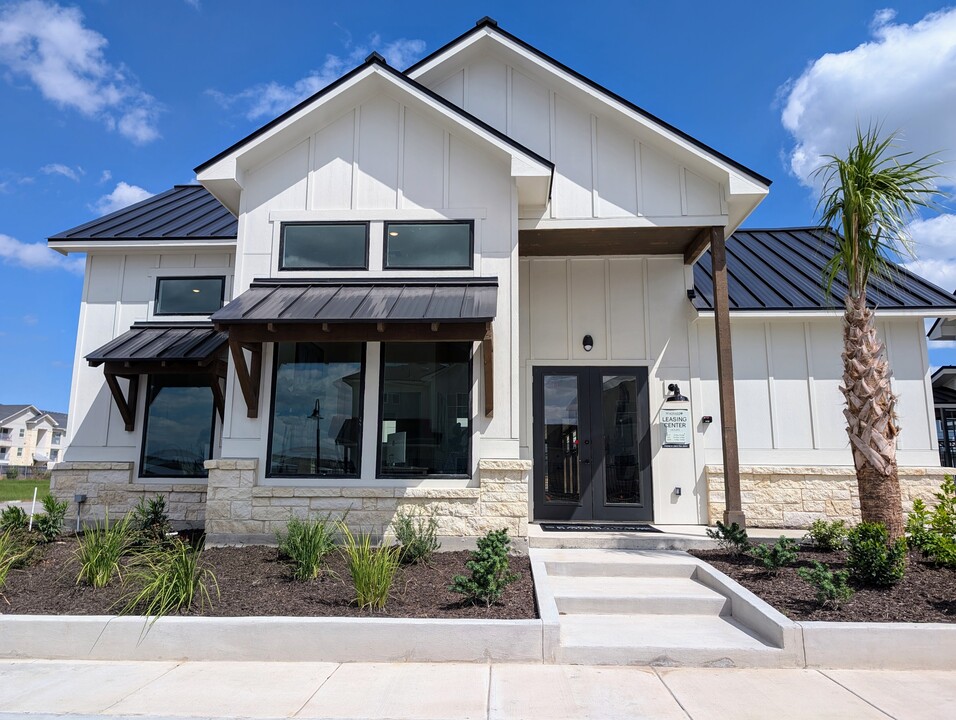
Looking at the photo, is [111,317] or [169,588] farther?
[111,317]

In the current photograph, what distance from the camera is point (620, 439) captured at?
32.1ft

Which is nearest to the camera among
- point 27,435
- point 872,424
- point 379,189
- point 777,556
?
point 777,556

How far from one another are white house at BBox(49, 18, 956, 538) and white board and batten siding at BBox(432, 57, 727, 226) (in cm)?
4

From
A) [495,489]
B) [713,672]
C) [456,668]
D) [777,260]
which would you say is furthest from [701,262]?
[456,668]

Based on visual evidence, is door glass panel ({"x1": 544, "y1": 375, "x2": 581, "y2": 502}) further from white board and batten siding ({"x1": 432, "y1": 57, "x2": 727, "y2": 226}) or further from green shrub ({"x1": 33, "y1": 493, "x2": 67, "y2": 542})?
green shrub ({"x1": 33, "y1": 493, "x2": 67, "y2": 542})

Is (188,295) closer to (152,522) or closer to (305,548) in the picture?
(152,522)

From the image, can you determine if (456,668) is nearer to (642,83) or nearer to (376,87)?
(376,87)

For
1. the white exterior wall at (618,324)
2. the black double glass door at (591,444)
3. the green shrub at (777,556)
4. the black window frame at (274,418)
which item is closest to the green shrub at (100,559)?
the black window frame at (274,418)

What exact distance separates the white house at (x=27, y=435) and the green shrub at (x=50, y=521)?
64.0 meters

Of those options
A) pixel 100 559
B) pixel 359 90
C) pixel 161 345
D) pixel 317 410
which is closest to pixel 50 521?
pixel 161 345

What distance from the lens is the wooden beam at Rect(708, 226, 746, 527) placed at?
26.6 ft

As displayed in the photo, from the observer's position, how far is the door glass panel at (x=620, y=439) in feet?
31.6

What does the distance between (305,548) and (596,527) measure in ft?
14.7

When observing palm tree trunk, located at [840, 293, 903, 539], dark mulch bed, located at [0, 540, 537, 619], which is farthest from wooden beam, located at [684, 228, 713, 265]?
dark mulch bed, located at [0, 540, 537, 619]
